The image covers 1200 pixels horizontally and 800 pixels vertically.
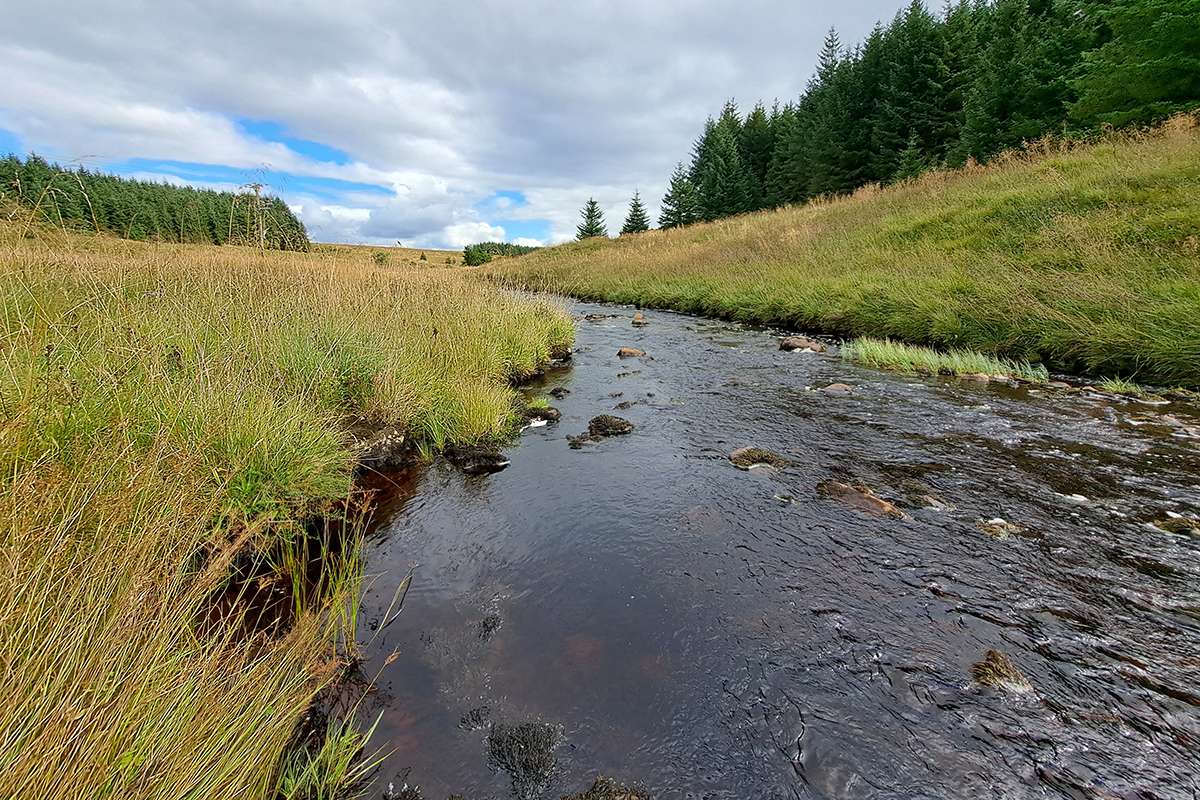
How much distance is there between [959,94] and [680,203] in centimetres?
2640

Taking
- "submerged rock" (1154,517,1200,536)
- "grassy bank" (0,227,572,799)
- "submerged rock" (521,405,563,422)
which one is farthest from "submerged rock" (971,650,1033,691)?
"submerged rock" (521,405,563,422)

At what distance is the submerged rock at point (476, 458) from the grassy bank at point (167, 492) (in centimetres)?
17

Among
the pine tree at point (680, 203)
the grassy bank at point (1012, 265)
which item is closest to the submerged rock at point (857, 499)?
the grassy bank at point (1012, 265)

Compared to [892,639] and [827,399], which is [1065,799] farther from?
[827,399]

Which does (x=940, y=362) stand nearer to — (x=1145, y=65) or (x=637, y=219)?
(x=1145, y=65)

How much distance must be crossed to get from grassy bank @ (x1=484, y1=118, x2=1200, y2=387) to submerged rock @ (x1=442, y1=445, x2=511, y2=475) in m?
8.13

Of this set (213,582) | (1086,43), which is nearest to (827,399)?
(213,582)

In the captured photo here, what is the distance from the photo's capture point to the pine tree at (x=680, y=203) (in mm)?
49094

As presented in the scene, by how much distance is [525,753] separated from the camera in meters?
2.02

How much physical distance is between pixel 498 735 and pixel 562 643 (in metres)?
0.57

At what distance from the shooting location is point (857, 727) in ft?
6.76

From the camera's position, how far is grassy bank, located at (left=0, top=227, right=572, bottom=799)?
4.15 ft

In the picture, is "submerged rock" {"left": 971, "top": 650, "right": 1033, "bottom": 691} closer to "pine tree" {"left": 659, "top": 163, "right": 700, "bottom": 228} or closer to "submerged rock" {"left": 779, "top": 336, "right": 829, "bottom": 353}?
"submerged rock" {"left": 779, "top": 336, "right": 829, "bottom": 353}

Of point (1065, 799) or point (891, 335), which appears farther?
point (891, 335)
